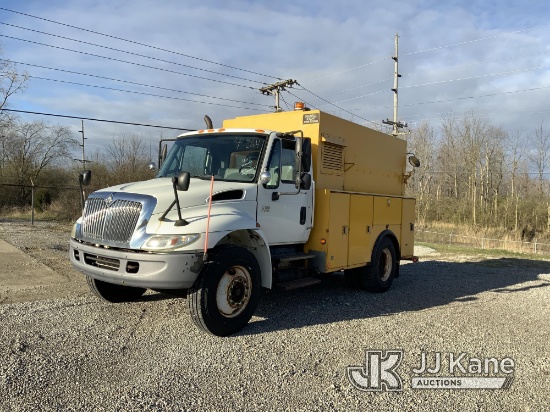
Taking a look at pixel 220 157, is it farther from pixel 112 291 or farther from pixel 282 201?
pixel 112 291

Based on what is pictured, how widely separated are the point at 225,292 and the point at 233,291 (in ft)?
0.46

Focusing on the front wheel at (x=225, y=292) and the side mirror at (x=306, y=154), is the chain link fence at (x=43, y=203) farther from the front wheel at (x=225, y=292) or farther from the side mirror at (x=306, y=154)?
the front wheel at (x=225, y=292)

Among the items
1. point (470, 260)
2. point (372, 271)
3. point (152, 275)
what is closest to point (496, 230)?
point (470, 260)

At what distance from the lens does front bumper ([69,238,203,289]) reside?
4.70 m

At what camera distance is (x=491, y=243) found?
24.4 m

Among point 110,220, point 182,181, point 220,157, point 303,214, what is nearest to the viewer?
point 182,181

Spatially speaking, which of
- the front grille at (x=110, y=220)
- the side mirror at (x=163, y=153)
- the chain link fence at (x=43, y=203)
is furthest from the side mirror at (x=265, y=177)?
the chain link fence at (x=43, y=203)

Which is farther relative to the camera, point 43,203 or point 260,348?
point 43,203

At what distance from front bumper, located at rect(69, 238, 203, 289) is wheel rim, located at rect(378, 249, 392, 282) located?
15.9ft

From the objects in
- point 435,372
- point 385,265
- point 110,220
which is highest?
point 110,220

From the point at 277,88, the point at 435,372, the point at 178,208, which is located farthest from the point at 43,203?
the point at 435,372

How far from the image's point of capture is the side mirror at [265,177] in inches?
230

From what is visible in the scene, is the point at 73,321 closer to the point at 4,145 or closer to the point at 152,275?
the point at 152,275

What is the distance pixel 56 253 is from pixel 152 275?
7.70 m
